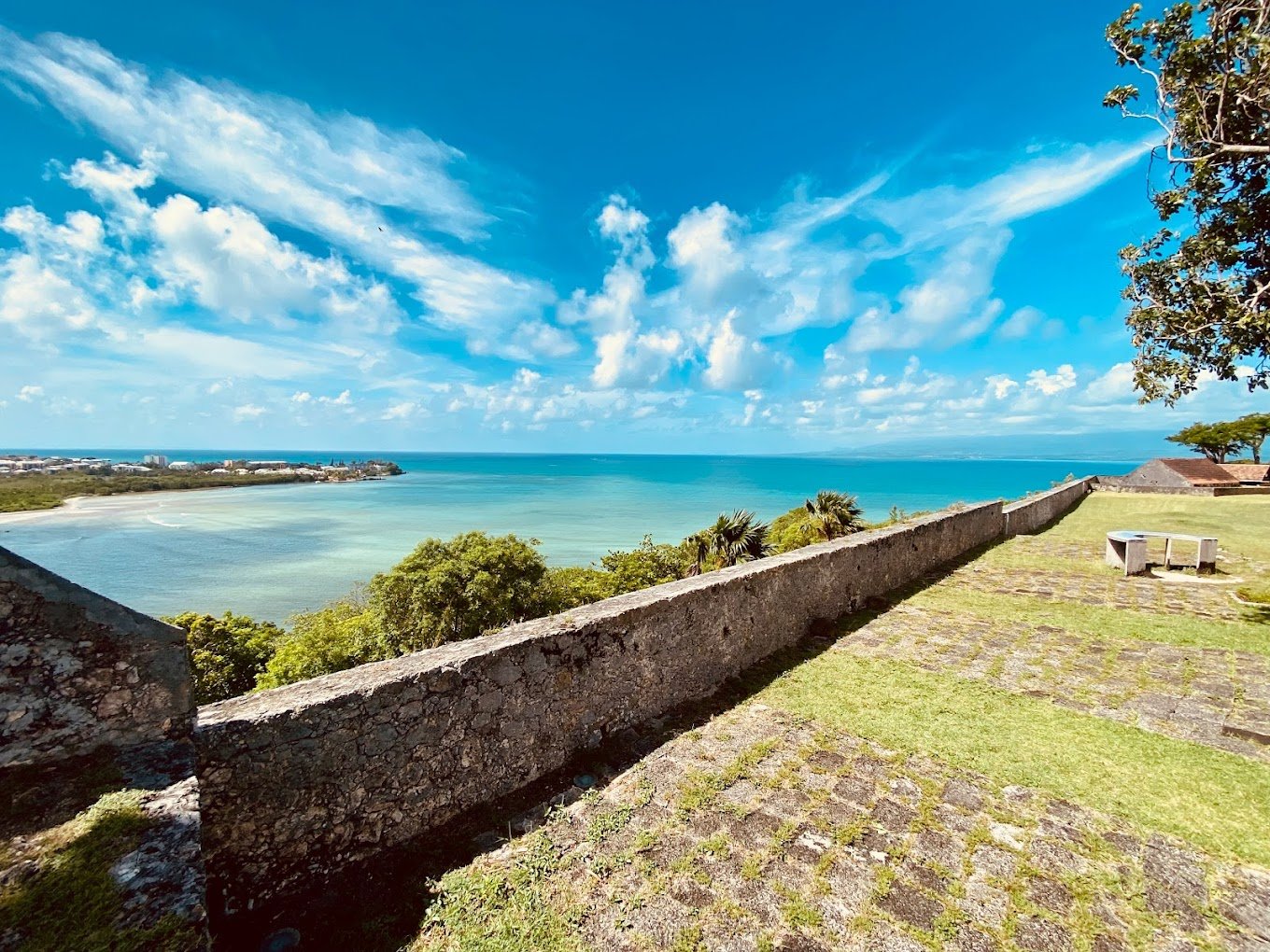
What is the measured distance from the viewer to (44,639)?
2332 mm

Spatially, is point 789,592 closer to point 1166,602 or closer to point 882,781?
point 882,781

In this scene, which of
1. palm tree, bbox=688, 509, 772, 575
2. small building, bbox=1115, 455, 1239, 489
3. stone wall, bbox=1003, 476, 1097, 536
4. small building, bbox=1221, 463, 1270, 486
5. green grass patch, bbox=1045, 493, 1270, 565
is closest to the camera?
green grass patch, bbox=1045, 493, 1270, 565

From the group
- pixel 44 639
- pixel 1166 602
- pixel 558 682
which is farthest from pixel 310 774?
pixel 1166 602

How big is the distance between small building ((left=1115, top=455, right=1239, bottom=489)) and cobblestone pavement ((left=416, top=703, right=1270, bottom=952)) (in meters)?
40.6

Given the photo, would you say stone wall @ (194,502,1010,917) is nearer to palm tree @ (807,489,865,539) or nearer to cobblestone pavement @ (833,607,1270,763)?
cobblestone pavement @ (833,607,1270,763)

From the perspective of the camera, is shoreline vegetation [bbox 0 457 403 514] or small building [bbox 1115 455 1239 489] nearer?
small building [bbox 1115 455 1239 489]

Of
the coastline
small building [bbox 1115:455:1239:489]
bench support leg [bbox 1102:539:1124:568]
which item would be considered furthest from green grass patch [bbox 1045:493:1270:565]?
the coastline

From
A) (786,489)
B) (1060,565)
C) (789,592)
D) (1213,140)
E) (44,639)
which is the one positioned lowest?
(786,489)

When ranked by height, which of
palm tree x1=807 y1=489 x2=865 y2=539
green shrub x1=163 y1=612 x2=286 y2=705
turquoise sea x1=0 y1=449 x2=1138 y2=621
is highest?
palm tree x1=807 y1=489 x2=865 y2=539

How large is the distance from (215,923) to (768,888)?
9.15 ft

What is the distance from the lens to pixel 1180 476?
117ft

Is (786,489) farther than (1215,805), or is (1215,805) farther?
(786,489)

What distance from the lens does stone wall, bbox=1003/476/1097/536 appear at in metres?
15.4

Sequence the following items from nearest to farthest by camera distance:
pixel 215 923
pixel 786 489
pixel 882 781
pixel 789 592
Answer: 1. pixel 215 923
2. pixel 882 781
3. pixel 789 592
4. pixel 786 489
